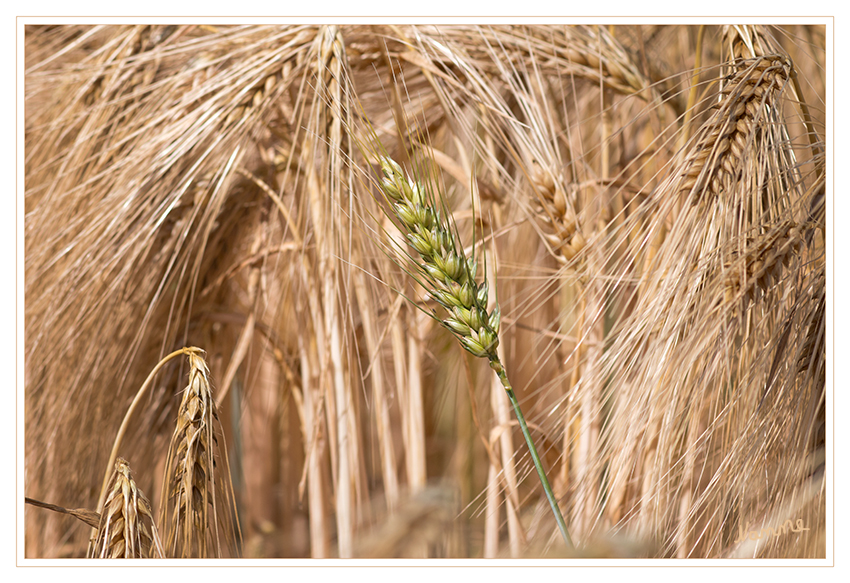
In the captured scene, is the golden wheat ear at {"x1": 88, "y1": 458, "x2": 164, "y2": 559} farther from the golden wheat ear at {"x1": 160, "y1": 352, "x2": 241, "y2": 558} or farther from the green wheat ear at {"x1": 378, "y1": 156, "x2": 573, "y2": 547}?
the green wheat ear at {"x1": 378, "y1": 156, "x2": 573, "y2": 547}

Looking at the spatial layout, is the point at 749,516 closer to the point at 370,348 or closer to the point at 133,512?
the point at 370,348

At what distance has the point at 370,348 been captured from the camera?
1.87ft

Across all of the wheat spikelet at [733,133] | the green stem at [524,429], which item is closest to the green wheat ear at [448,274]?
the green stem at [524,429]

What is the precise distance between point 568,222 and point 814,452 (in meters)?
0.32

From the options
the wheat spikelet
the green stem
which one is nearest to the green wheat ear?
the green stem

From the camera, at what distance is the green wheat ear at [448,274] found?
0.38m

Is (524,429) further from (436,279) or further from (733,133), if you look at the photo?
(733,133)

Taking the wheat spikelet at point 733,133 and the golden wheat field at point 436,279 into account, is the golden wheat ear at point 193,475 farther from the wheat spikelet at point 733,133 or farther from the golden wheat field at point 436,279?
the wheat spikelet at point 733,133

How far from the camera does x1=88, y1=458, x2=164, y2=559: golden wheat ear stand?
43 centimetres

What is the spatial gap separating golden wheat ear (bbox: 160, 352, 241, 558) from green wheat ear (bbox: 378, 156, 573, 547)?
0.75 ft

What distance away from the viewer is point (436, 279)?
0.40 meters

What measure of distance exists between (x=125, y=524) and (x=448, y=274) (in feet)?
1.19
